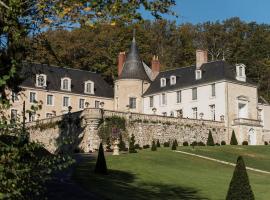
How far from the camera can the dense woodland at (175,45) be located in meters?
60.2

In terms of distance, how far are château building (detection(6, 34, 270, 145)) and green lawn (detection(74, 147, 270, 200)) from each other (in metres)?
14.8

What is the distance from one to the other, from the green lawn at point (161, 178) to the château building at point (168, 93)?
14.8 meters

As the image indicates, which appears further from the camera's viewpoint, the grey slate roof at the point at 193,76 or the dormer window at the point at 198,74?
the dormer window at the point at 198,74

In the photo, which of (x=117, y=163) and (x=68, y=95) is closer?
(x=117, y=163)

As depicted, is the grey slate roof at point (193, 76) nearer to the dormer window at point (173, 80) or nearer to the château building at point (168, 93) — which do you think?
the château building at point (168, 93)

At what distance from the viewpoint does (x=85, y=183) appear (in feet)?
62.4

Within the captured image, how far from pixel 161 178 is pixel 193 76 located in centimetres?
2662

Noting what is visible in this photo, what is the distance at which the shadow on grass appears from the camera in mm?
17625

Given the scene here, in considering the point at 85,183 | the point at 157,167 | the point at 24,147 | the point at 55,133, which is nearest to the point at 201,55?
the point at 55,133

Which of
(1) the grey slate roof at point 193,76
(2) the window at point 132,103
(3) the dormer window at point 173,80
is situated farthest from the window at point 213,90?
(2) the window at point 132,103

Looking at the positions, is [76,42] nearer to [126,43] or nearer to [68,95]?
[126,43]

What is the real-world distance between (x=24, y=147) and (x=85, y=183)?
1188 centimetres

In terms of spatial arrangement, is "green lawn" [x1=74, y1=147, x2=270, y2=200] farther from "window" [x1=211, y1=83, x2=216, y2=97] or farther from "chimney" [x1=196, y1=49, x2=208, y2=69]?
"chimney" [x1=196, y1=49, x2=208, y2=69]

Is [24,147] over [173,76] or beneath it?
beneath
